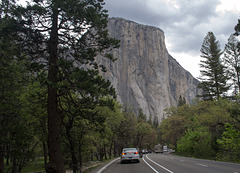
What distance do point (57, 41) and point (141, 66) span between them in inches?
4672

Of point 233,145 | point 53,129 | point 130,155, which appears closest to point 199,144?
point 233,145

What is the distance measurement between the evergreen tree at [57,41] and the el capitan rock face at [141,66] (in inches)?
3897

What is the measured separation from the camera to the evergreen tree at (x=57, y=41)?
1071 cm

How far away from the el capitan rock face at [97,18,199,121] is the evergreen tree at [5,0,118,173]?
3897 inches

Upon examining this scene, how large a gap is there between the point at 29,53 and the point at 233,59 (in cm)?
3003

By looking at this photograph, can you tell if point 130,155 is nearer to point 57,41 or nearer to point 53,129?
point 53,129

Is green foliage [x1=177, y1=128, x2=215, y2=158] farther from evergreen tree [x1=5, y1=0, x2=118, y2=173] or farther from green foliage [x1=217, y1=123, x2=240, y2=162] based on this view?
evergreen tree [x1=5, y1=0, x2=118, y2=173]

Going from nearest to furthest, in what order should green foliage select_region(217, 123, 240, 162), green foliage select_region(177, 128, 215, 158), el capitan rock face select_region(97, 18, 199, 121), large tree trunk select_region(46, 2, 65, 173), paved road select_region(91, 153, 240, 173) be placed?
large tree trunk select_region(46, 2, 65, 173) → paved road select_region(91, 153, 240, 173) → green foliage select_region(217, 123, 240, 162) → green foliage select_region(177, 128, 215, 158) → el capitan rock face select_region(97, 18, 199, 121)

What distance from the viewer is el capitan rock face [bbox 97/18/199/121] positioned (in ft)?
381

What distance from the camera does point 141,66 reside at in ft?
423

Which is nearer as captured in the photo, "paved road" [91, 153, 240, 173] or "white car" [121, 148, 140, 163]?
"paved road" [91, 153, 240, 173]

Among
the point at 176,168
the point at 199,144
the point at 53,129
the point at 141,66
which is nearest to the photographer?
the point at 53,129

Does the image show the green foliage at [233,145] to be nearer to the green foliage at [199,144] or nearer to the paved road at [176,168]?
the paved road at [176,168]

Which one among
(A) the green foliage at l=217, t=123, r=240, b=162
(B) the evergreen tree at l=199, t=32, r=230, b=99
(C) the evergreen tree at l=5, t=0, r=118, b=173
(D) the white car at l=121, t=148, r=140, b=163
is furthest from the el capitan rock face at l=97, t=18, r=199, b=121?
(C) the evergreen tree at l=5, t=0, r=118, b=173
